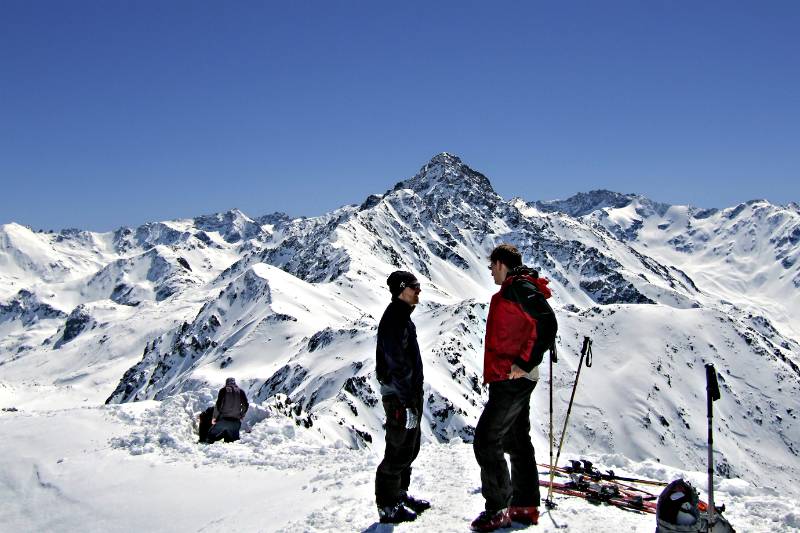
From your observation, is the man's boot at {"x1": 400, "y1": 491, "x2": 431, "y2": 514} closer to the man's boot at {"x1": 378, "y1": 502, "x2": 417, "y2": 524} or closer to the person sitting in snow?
the man's boot at {"x1": 378, "y1": 502, "x2": 417, "y2": 524}

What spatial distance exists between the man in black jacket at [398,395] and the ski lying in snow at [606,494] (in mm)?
3173

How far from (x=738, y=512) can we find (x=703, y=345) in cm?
16594

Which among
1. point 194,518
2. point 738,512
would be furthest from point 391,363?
point 738,512

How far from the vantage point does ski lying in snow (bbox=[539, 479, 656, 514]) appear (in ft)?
32.8

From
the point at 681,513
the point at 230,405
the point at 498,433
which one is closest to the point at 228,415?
the point at 230,405

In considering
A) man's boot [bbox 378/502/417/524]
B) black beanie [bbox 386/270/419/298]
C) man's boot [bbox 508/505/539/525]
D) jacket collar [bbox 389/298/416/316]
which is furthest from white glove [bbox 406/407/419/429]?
man's boot [bbox 508/505/539/525]

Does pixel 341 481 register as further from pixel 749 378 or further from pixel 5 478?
pixel 749 378

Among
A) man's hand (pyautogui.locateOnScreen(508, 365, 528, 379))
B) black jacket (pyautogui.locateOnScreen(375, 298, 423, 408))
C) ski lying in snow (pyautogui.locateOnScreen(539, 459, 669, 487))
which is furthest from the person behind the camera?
ski lying in snow (pyautogui.locateOnScreen(539, 459, 669, 487))

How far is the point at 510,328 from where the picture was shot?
8297 millimetres

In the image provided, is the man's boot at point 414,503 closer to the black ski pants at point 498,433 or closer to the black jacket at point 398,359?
the black ski pants at point 498,433

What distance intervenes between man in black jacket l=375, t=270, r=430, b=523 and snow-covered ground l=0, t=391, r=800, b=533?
412mm

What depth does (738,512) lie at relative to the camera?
1016 cm

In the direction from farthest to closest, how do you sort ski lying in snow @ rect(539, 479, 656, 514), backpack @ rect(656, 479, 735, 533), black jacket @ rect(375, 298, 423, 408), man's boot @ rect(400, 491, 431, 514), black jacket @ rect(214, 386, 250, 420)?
black jacket @ rect(214, 386, 250, 420) < ski lying in snow @ rect(539, 479, 656, 514) < man's boot @ rect(400, 491, 431, 514) < black jacket @ rect(375, 298, 423, 408) < backpack @ rect(656, 479, 735, 533)

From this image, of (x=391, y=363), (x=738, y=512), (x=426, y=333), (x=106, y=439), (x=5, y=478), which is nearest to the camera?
(x=391, y=363)
